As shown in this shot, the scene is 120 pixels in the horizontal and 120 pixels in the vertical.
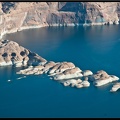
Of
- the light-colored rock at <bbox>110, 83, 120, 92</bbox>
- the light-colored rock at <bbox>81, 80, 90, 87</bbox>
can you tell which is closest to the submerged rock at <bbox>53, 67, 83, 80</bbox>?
the light-colored rock at <bbox>81, 80, 90, 87</bbox>

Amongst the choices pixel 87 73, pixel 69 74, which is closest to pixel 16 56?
pixel 69 74

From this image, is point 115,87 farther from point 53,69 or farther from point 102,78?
point 53,69

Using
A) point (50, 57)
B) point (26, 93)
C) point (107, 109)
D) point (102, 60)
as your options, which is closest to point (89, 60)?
point (102, 60)

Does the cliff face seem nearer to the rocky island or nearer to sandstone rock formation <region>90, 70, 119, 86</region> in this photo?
the rocky island

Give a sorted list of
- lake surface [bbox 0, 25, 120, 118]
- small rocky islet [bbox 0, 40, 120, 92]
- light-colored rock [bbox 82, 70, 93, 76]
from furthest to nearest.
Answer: light-colored rock [bbox 82, 70, 93, 76] < small rocky islet [bbox 0, 40, 120, 92] < lake surface [bbox 0, 25, 120, 118]

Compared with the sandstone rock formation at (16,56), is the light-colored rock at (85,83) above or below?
below

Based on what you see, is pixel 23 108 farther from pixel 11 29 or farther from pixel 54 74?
pixel 11 29

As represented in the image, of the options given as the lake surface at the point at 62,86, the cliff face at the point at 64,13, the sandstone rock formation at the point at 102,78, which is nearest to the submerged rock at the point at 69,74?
the lake surface at the point at 62,86

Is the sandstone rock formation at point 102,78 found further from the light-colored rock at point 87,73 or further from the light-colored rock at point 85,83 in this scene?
the light-colored rock at point 87,73
